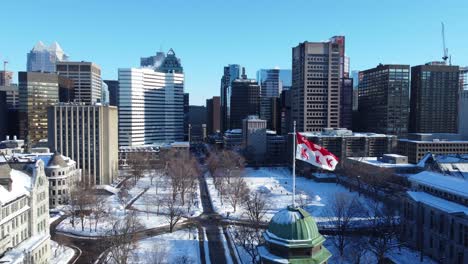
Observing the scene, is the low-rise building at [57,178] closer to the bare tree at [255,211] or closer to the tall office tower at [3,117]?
the bare tree at [255,211]

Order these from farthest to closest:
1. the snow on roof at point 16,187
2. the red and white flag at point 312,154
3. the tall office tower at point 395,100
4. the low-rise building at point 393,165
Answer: the tall office tower at point 395,100, the low-rise building at point 393,165, the snow on roof at point 16,187, the red and white flag at point 312,154

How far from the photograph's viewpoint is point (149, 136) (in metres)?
190

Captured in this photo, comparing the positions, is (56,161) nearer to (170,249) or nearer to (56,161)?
(56,161)

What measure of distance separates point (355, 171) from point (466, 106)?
124022mm

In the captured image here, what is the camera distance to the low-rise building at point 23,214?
44.4 metres

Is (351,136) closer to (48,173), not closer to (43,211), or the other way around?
(48,173)

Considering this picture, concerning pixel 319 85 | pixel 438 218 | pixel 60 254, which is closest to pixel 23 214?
pixel 60 254

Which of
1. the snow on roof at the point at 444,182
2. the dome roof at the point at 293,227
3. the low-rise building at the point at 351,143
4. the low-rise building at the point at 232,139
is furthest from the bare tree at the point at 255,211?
the low-rise building at the point at 232,139

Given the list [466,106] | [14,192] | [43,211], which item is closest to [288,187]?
[43,211]

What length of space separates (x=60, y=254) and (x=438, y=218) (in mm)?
54872

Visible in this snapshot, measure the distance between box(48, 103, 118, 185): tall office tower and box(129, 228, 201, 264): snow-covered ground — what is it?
46.9 m

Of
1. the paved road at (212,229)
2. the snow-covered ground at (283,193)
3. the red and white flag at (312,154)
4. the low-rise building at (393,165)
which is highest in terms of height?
the red and white flag at (312,154)

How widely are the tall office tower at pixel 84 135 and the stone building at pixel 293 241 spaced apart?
300ft

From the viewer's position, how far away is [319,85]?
6609 inches
